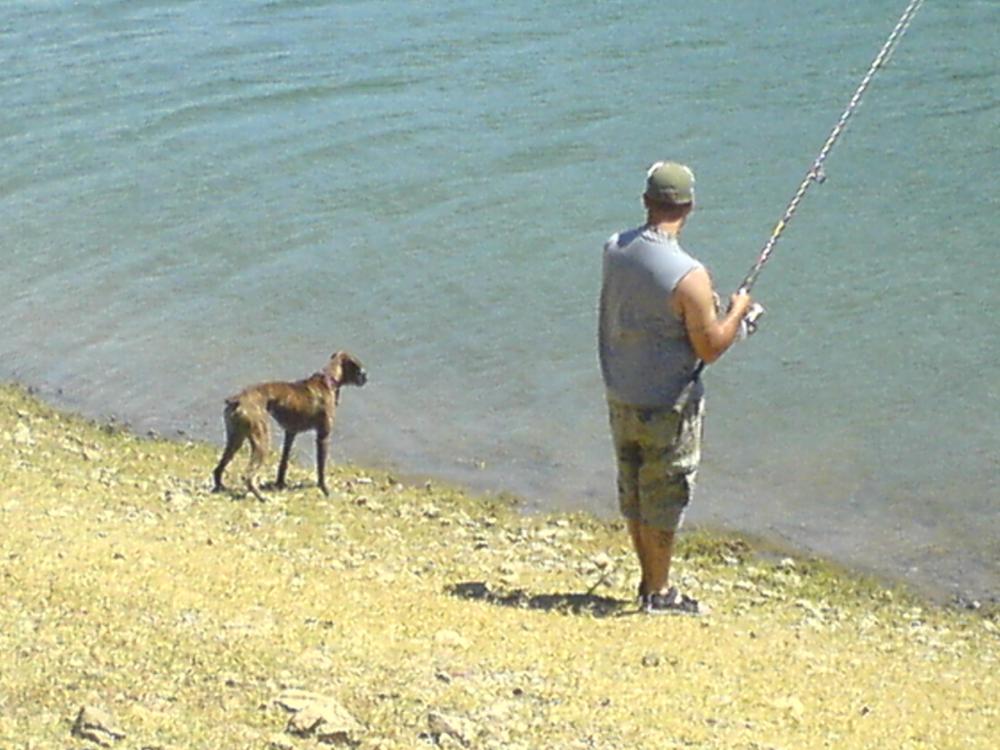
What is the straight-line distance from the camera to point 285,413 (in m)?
11.9

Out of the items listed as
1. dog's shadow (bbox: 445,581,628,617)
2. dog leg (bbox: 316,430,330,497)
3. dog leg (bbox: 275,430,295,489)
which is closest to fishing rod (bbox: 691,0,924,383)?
dog's shadow (bbox: 445,581,628,617)

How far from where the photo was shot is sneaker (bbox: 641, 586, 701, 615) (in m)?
8.55

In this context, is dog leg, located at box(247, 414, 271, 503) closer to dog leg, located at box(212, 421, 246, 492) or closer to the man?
dog leg, located at box(212, 421, 246, 492)

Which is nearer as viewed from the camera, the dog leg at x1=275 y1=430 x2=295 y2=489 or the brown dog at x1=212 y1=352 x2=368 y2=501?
the brown dog at x1=212 y1=352 x2=368 y2=501

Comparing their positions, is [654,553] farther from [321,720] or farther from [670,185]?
[321,720]

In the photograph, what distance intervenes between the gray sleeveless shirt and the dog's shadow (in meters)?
1.18

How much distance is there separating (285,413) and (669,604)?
4091 millimetres

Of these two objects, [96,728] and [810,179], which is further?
[810,179]

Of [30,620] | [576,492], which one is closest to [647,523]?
[30,620]

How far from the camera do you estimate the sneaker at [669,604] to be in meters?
8.55

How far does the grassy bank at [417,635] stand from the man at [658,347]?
2.14 ft

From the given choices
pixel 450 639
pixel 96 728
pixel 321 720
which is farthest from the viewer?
pixel 450 639

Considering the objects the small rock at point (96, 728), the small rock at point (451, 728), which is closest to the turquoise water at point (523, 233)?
the small rock at point (451, 728)

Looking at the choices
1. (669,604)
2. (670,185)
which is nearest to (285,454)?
(669,604)
